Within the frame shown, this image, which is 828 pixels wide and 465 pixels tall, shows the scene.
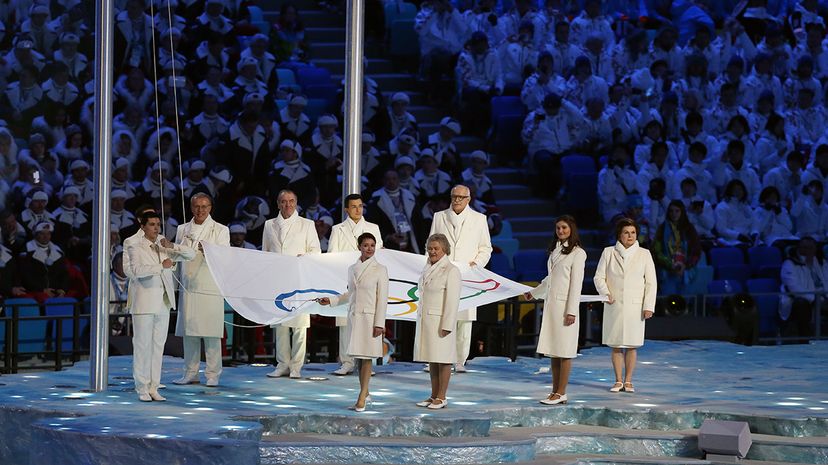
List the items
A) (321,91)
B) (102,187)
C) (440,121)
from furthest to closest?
1. (440,121)
2. (321,91)
3. (102,187)

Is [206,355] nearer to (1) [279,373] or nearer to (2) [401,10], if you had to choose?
(1) [279,373]

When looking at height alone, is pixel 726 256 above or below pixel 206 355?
above

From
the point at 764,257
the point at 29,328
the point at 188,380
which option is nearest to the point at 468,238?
the point at 188,380

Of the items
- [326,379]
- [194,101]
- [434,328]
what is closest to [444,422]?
[434,328]

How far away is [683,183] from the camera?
59.2 feet

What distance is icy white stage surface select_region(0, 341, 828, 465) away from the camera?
9898 mm

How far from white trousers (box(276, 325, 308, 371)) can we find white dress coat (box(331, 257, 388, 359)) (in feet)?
5.72

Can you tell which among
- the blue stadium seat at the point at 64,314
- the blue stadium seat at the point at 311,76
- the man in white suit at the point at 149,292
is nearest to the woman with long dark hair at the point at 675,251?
the blue stadium seat at the point at 311,76

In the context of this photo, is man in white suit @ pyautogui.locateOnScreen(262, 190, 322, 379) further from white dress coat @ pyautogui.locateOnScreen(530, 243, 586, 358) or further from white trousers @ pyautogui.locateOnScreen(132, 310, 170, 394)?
white dress coat @ pyautogui.locateOnScreen(530, 243, 586, 358)

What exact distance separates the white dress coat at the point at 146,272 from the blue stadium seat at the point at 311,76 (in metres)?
6.78

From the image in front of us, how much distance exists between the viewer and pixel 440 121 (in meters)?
19.0

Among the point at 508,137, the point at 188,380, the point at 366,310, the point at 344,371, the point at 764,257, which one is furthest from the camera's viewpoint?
the point at 508,137

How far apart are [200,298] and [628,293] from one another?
3.31 meters

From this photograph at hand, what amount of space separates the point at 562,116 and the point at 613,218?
134cm
